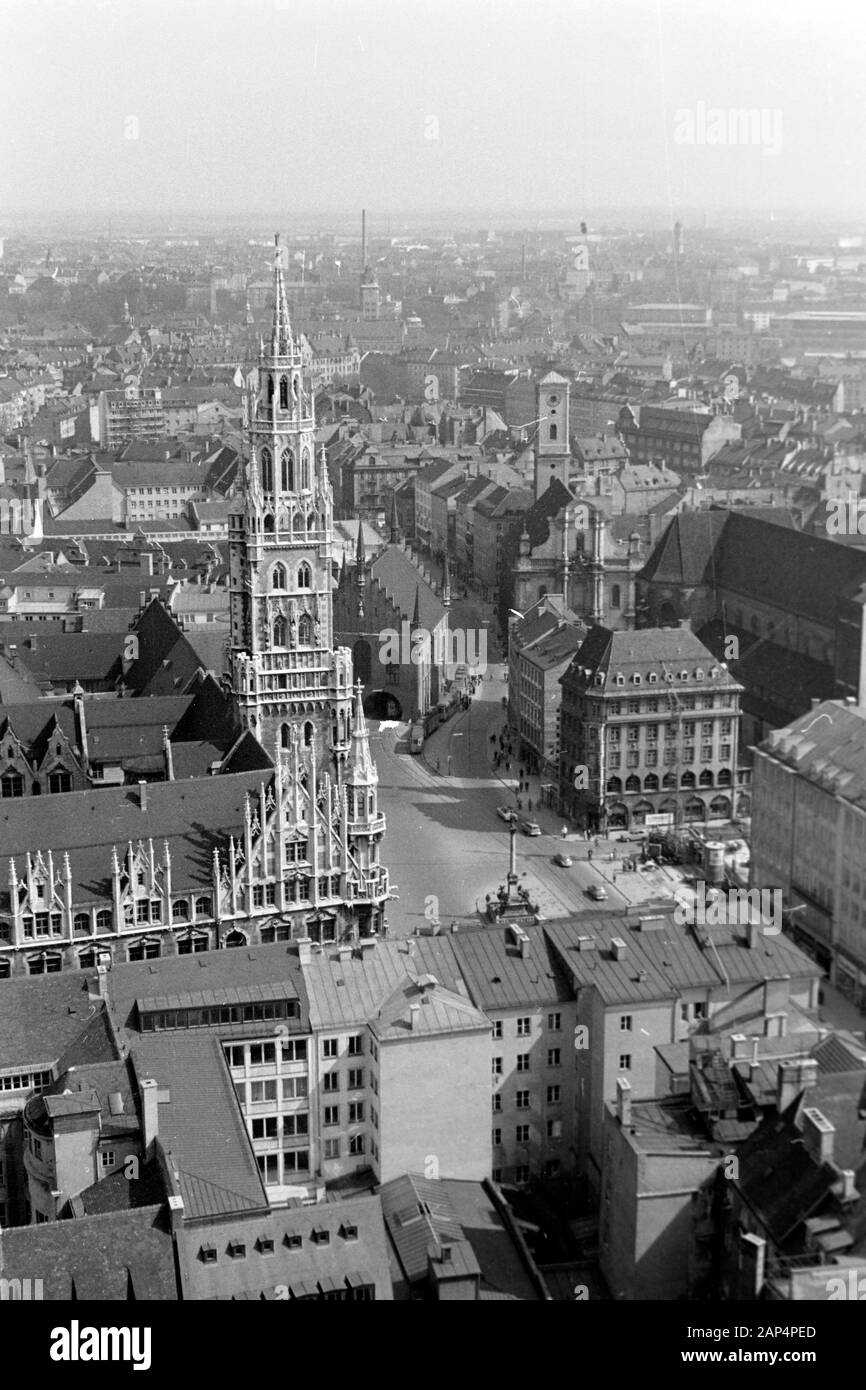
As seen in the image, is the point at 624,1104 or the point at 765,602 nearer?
the point at 624,1104

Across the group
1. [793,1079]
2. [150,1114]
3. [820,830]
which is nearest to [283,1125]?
[150,1114]

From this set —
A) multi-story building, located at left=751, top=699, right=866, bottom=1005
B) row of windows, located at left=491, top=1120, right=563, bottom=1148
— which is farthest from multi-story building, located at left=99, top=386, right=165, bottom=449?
row of windows, located at left=491, top=1120, right=563, bottom=1148

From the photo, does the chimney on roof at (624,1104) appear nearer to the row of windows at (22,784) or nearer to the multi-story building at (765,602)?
the multi-story building at (765,602)

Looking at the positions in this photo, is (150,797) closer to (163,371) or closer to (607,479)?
(607,479)

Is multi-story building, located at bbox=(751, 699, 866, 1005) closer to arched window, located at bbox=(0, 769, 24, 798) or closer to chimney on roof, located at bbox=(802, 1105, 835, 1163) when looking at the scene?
chimney on roof, located at bbox=(802, 1105, 835, 1163)

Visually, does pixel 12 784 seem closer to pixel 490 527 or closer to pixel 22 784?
pixel 22 784

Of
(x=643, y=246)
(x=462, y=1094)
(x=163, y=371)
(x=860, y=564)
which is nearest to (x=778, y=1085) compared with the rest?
(x=462, y=1094)

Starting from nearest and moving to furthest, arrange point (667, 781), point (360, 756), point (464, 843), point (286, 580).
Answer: point (360, 756) → point (286, 580) → point (464, 843) → point (667, 781)
